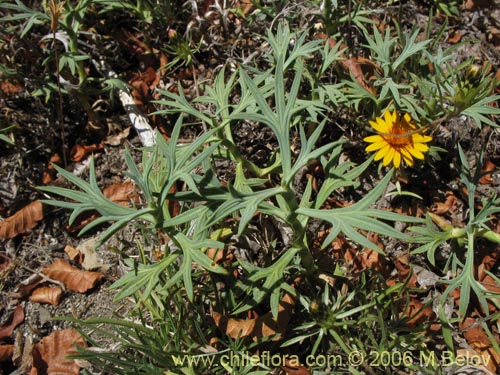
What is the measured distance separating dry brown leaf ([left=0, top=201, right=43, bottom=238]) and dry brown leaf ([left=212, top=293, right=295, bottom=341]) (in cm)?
139

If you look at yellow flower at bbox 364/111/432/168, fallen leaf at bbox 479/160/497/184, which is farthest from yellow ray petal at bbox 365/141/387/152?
fallen leaf at bbox 479/160/497/184

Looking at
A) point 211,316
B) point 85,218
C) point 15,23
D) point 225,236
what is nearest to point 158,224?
point 225,236

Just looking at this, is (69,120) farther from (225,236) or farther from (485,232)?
(485,232)

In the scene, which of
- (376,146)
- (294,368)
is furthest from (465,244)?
(294,368)

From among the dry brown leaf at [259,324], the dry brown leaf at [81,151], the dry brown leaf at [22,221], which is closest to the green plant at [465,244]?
the dry brown leaf at [259,324]

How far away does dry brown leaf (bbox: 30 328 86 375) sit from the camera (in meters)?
2.43

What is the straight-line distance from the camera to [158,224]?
6.00ft

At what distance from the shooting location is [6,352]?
2.52m

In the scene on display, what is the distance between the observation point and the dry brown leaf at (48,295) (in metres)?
2.67

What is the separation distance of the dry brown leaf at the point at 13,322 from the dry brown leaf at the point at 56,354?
245 mm

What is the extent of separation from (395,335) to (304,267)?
0.54 meters

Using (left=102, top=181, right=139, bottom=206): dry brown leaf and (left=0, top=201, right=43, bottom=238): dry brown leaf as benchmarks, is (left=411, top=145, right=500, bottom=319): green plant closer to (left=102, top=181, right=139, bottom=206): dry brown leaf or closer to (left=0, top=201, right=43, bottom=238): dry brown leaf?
(left=102, top=181, right=139, bottom=206): dry brown leaf

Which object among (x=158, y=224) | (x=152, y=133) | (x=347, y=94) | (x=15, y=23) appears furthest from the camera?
(x=15, y=23)

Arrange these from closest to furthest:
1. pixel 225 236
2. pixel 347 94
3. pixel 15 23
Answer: pixel 225 236 → pixel 347 94 → pixel 15 23
